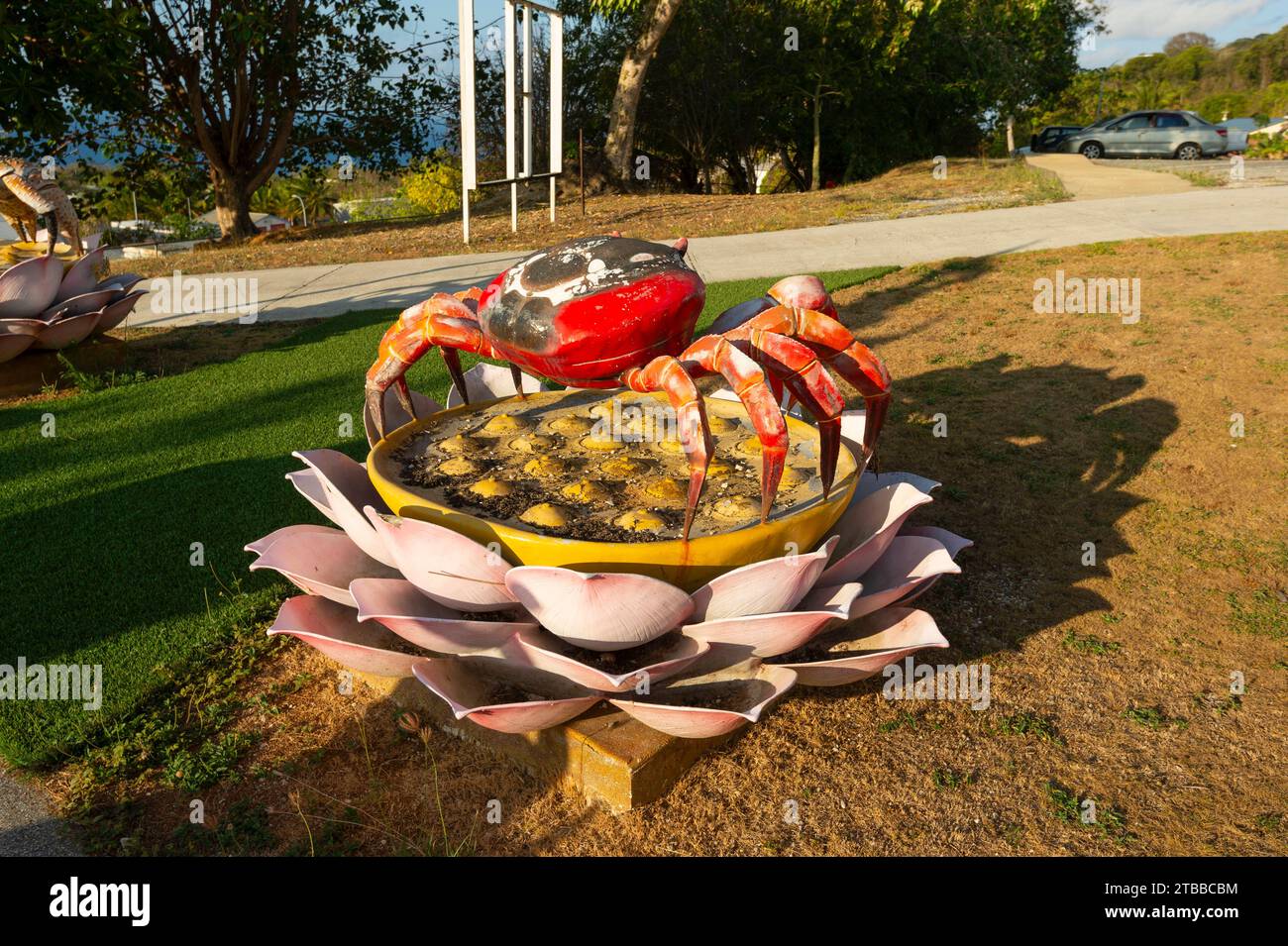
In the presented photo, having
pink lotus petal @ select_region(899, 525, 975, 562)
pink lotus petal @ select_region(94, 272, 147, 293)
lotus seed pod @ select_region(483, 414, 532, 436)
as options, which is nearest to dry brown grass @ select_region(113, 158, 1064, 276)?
pink lotus petal @ select_region(94, 272, 147, 293)

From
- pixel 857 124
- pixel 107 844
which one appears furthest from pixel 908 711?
pixel 857 124

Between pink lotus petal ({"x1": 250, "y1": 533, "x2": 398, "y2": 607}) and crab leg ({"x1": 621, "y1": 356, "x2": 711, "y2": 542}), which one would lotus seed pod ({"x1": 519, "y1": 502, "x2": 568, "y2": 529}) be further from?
pink lotus petal ({"x1": 250, "y1": 533, "x2": 398, "y2": 607})

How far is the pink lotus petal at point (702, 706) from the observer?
2.31 m

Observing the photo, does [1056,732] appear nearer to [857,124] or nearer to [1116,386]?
[1116,386]

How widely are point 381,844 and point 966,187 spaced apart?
A: 54.9 feet

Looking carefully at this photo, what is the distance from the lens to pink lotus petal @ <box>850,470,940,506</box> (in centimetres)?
329

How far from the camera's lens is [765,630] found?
239cm

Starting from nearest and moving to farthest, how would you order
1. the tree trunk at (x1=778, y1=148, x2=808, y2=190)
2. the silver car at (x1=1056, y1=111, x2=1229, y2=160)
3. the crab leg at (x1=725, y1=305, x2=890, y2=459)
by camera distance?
the crab leg at (x1=725, y1=305, x2=890, y2=459)
the silver car at (x1=1056, y1=111, x2=1229, y2=160)
the tree trunk at (x1=778, y1=148, x2=808, y2=190)

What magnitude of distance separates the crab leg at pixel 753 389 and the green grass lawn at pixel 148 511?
86.1 inches

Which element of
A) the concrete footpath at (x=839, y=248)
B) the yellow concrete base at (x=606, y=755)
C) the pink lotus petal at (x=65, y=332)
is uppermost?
the concrete footpath at (x=839, y=248)

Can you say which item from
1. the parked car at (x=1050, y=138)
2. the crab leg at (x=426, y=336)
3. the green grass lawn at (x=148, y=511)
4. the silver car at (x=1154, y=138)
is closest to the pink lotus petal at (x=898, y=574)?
the crab leg at (x=426, y=336)

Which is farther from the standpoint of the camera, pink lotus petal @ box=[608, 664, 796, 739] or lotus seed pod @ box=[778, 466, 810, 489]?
lotus seed pod @ box=[778, 466, 810, 489]

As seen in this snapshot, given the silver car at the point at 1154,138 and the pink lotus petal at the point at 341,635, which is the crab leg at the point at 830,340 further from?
the silver car at the point at 1154,138

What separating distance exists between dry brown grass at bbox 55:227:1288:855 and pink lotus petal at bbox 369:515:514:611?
57 centimetres
